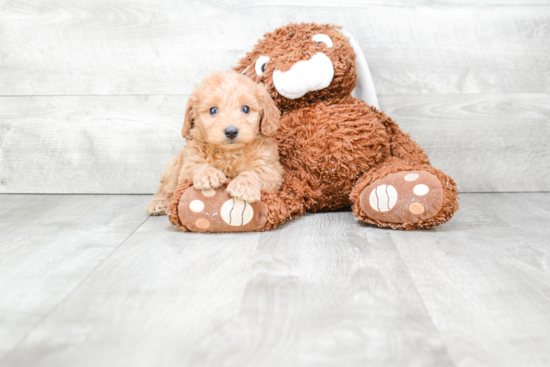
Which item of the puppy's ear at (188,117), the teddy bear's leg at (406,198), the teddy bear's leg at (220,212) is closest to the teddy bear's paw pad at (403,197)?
the teddy bear's leg at (406,198)

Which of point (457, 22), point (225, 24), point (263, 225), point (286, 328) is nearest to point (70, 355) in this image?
point (286, 328)

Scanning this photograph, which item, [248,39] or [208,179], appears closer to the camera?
[208,179]

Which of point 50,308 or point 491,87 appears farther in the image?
point 491,87

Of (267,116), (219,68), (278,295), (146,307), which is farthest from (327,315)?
(219,68)

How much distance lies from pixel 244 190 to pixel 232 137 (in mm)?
122

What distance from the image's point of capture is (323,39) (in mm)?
1255

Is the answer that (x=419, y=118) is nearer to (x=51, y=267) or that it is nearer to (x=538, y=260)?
(x=538, y=260)

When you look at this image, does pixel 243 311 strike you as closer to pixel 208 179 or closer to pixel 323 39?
pixel 208 179

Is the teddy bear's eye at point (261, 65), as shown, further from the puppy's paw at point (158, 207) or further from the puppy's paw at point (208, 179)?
the puppy's paw at point (158, 207)

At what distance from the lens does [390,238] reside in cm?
106

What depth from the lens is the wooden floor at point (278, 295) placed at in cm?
61

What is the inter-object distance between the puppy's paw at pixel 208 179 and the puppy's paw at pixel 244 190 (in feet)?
0.10

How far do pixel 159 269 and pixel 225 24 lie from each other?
0.92 meters

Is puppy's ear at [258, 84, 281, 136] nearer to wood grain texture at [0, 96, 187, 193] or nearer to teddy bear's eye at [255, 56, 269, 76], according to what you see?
teddy bear's eye at [255, 56, 269, 76]
